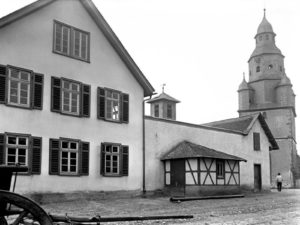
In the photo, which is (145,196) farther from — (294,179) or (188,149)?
(294,179)

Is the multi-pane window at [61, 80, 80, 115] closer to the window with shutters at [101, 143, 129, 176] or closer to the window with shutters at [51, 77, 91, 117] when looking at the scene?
the window with shutters at [51, 77, 91, 117]

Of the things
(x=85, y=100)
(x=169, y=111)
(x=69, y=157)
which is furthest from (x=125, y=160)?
(x=169, y=111)

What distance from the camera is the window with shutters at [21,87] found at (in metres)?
18.5

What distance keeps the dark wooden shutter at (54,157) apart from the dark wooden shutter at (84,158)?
1.39 metres

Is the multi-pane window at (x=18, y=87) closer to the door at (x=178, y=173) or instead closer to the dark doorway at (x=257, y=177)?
the door at (x=178, y=173)

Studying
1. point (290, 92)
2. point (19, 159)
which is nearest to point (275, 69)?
point (290, 92)

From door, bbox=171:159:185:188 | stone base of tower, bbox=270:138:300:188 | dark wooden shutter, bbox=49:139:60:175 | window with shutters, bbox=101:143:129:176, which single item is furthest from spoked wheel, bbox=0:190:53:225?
stone base of tower, bbox=270:138:300:188

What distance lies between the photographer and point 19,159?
18.5 metres

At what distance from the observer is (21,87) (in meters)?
19.2

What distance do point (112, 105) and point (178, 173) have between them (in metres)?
5.82

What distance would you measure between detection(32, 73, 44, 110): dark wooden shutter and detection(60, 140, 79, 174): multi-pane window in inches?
84.4

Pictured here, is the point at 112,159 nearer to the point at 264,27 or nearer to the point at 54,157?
the point at 54,157

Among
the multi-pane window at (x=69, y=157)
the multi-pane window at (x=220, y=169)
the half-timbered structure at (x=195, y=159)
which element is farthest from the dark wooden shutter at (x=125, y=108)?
the multi-pane window at (x=220, y=169)

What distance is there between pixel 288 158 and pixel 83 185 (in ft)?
153
